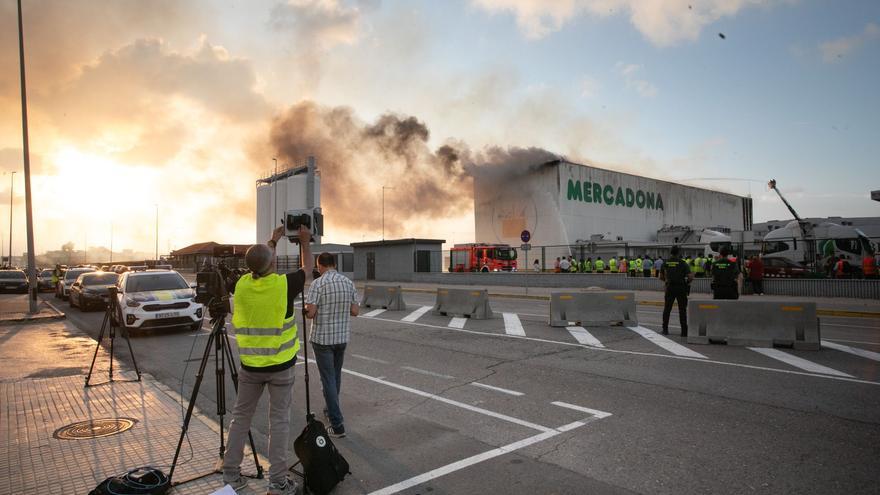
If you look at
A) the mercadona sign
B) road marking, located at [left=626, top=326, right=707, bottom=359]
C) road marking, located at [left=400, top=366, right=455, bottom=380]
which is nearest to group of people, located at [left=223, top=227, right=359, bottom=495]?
road marking, located at [left=400, top=366, right=455, bottom=380]

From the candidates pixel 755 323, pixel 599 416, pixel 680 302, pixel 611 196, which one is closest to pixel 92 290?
pixel 680 302

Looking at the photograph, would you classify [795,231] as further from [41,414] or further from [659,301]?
[41,414]

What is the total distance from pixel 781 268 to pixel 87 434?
26510mm

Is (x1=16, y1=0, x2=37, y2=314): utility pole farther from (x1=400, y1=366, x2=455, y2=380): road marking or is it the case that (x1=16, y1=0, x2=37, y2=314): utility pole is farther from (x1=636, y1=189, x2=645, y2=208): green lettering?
(x1=636, y1=189, x2=645, y2=208): green lettering

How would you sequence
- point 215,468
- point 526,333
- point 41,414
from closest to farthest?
point 215,468, point 41,414, point 526,333

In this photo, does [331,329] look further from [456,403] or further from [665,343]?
[665,343]

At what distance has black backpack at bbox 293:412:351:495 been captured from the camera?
3631 mm

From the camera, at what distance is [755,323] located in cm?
932

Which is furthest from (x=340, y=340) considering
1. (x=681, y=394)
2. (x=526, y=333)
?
(x=526, y=333)

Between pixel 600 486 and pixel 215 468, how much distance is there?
114 inches

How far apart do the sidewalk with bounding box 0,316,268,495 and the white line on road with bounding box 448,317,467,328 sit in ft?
23.0

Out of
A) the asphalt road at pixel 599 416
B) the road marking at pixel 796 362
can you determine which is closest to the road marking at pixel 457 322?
the asphalt road at pixel 599 416

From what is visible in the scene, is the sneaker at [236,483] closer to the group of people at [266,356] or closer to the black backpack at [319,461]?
the group of people at [266,356]

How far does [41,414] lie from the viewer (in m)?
5.62
